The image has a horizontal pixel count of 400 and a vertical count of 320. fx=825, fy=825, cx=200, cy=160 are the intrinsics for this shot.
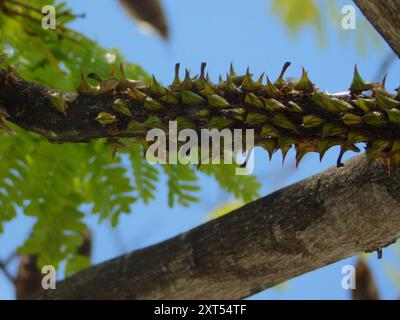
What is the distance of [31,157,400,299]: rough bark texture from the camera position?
3.26 meters

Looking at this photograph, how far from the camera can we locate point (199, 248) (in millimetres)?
3891

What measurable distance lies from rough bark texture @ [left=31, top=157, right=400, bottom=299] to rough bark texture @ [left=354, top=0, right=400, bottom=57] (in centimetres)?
49

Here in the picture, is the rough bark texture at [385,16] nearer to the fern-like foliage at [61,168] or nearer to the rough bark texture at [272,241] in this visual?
the rough bark texture at [272,241]

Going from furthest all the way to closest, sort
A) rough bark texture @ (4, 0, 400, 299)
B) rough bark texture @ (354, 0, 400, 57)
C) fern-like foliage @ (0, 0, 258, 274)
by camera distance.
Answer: fern-like foliage @ (0, 0, 258, 274) < rough bark texture @ (4, 0, 400, 299) < rough bark texture @ (354, 0, 400, 57)

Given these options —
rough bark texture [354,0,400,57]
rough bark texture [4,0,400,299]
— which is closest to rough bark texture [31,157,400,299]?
rough bark texture [4,0,400,299]

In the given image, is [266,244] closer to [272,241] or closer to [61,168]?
[272,241]

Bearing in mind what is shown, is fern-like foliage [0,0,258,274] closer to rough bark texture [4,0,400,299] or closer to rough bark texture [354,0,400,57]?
rough bark texture [4,0,400,299]

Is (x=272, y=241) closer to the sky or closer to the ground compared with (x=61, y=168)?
closer to the ground

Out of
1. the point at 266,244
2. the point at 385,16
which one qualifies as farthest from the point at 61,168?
the point at 385,16

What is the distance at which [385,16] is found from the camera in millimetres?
3012

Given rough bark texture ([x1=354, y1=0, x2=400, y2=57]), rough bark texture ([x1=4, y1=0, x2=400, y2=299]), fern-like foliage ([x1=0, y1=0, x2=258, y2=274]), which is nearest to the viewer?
rough bark texture ([x1=354, y1=0, x2=400, y2=57])

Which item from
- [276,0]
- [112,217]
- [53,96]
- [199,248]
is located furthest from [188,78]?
[276,0]

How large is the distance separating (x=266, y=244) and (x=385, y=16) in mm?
1154

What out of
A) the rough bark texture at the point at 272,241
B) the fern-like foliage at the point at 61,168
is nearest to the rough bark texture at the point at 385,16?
the rough bark texture at the point at 272,241
